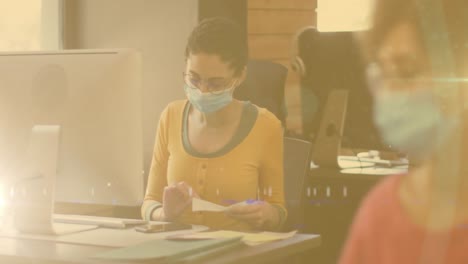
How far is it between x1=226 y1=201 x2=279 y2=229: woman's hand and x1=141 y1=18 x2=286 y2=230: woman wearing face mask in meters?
0.08

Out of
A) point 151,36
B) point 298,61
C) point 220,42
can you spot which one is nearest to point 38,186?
point 220,42

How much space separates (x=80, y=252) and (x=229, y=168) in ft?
2.26

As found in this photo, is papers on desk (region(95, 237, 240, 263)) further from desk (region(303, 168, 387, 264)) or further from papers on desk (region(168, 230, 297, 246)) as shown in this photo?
desk (region(303, 168, 387, 264))

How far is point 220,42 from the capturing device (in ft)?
8.69

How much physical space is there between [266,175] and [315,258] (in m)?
1.33

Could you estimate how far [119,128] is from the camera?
2.16 m

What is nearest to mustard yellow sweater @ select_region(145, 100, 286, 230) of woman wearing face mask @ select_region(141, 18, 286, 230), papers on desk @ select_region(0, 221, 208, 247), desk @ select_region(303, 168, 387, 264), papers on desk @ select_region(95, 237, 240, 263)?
woman wearing face mask @ select_region(141, 18, 286, 230)

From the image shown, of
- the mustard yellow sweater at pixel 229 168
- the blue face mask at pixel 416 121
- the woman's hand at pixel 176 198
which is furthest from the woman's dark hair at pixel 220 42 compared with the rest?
the blue face mask at pixel 416 121

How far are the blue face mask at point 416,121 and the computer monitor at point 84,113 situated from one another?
1114mm

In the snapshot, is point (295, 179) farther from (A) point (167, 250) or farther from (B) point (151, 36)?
(B) point (151, 36)

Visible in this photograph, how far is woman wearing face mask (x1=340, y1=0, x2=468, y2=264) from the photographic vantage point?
0.99m

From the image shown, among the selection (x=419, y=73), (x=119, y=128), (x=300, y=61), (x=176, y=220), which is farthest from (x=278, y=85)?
(x=419, y=73)

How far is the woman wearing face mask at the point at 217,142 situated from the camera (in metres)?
2.64

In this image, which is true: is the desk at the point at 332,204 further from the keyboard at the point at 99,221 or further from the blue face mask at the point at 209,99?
the keyboard at the point at 99,221
